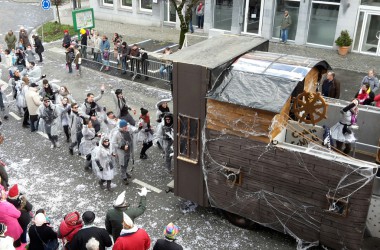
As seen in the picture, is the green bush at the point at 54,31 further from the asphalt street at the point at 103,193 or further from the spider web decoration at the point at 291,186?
the spider web decoration at the point at 291,186

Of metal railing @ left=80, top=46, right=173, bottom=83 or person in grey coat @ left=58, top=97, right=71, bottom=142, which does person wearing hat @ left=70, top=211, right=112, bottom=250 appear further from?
metal railing @ left=80, top=46, right=173, bottom=83

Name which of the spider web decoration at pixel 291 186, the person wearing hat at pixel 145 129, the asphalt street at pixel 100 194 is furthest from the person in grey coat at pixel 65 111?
the spider web decoration at pixel 291 186

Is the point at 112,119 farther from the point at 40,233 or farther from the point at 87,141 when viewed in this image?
the point at 40,233

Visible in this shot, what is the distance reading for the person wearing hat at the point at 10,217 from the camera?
658cm

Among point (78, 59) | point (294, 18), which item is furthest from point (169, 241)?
point (294, 18)

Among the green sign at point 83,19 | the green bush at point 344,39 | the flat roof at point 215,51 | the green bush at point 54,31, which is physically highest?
the flat roof at point 215,51

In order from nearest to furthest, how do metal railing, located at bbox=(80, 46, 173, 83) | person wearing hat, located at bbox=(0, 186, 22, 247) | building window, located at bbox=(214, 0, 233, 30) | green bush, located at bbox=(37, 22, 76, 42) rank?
person wearing hat, located at bbox=(0, 186, 22, 247) → metal railing, located at bbox=(80, 46, 173, 83) → building window, located at bbox=(214, 0, 233, 30) → green bush, located at bbox=(37, 22, 76, 42)

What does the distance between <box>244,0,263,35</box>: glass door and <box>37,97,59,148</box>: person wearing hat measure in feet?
46.7

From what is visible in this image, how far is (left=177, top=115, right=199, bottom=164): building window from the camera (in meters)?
7.84

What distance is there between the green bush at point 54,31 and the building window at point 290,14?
463 inches

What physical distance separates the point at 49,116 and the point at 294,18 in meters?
14.6

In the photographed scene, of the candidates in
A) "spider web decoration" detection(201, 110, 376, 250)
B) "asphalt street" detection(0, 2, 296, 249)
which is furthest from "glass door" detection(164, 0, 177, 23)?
"spider web decoration" detection(201, 110, 376, 250)

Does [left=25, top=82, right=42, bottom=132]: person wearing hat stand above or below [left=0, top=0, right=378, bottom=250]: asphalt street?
above

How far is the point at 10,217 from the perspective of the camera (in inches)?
262
